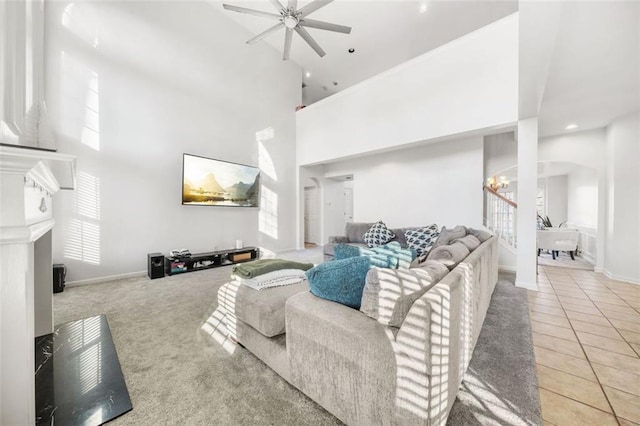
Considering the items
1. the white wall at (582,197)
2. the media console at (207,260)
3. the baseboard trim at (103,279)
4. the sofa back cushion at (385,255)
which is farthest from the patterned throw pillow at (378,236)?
the white wall at (582,197)

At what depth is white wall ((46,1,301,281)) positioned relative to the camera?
10.7 ft

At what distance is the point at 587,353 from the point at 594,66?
2.91m

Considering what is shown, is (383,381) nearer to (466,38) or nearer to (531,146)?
(531,146)

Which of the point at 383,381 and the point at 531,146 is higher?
the point at 531,146

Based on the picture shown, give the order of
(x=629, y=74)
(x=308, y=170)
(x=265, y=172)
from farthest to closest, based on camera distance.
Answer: (x=308, y=170), (x=265, y=172), (x=629, y=74)

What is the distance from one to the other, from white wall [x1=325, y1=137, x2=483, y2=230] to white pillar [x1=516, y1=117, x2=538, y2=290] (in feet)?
3.43

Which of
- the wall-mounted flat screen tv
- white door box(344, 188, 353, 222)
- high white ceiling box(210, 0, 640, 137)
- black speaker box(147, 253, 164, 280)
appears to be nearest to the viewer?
high white ceiling box(210, 0, 640, 137)

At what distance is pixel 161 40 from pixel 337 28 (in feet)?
10.4

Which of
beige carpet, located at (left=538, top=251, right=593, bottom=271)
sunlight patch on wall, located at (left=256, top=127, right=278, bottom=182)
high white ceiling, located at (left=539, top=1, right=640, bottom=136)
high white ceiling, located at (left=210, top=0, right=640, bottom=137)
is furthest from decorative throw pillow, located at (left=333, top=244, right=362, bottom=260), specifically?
beige carpet, located at (left=538, top=251, right=593, bottom=271)

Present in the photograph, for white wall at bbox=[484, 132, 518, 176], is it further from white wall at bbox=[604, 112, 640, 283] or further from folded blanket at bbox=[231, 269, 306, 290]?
folded blanket at bbox=[231, 269, 306, 290]

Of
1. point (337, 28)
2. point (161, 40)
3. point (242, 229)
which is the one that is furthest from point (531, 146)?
point (161, 40)

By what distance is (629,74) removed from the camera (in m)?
2.64

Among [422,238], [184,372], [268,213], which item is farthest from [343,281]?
[268,213]

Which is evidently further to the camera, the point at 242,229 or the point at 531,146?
the point at 242,229
